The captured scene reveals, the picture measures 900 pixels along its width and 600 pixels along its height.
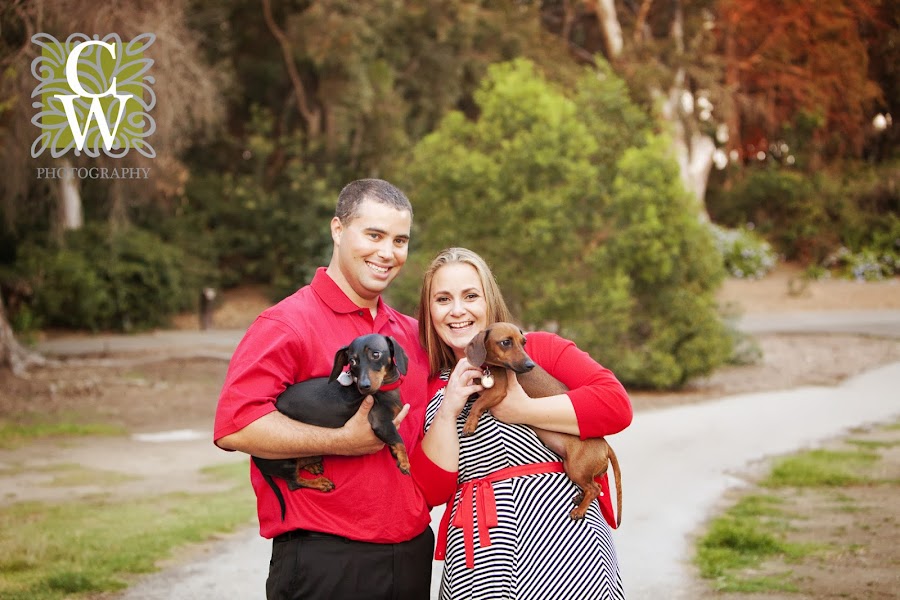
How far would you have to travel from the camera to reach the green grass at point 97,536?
6.32 metres

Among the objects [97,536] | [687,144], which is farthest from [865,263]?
[97,536]

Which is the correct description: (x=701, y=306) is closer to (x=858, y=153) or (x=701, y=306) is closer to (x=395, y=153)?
(x=395, y=153)

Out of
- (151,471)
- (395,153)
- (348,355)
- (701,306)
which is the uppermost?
(395,153)

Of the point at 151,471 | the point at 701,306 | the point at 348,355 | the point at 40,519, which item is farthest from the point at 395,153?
the point at 348,355

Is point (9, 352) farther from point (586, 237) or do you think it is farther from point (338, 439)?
point (338, 439)

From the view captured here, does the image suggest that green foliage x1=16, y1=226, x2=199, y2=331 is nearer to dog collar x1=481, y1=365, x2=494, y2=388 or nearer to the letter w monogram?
the letter w monogram

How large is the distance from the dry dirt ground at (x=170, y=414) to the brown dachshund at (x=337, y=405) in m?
3.86

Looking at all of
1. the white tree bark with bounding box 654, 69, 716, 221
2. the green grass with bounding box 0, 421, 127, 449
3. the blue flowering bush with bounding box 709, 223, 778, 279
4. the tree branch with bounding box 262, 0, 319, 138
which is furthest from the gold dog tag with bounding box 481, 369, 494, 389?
the blue flowering bush with bounding box 709, 223, 778, 279

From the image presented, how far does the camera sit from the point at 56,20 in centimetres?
1302

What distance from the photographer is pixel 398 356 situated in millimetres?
3402

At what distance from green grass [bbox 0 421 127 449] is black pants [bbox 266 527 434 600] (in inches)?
347

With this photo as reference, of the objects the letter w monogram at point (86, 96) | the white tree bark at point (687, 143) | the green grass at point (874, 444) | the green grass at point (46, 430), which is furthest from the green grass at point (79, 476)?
the white tree bark at point (687, 143)

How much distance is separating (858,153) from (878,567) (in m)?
29.7

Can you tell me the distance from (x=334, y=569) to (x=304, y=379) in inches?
25.5
